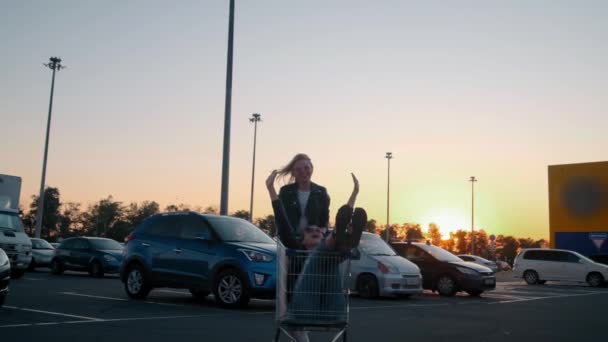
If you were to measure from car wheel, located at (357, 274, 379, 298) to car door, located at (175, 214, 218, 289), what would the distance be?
5.37 metres

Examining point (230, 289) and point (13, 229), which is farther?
point (13, 229)

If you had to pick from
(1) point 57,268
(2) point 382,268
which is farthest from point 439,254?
(1) point 57,268

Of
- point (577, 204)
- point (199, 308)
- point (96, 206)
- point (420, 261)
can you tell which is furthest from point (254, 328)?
point (96, 206)

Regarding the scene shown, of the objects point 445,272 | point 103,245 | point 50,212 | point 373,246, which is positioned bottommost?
point 445,272

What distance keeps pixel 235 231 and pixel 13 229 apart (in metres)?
11.8

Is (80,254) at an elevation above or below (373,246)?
below

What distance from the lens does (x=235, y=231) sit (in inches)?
554

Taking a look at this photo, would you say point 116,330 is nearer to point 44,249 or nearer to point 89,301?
point 89,301

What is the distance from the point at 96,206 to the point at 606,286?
118892mm

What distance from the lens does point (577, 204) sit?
49344 mm

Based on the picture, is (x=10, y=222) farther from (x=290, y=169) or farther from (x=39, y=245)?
(x=290, y=169)

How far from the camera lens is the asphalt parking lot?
908 centimetres

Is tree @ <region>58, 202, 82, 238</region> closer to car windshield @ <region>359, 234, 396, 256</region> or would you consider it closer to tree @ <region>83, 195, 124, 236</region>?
tree @ <region>83, 195, 124, 236</region>

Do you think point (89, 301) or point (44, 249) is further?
point (44, 249)
